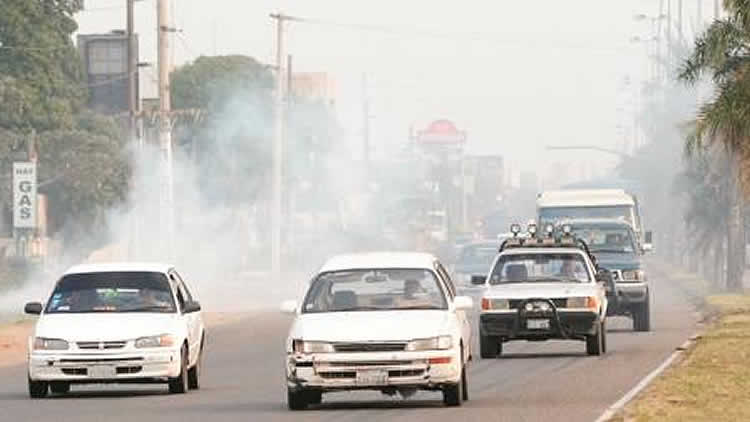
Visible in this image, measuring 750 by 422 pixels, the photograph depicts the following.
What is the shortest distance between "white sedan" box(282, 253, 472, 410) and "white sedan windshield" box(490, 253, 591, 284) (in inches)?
407

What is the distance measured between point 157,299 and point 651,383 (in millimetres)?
5803

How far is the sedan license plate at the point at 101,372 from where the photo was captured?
1042 inches

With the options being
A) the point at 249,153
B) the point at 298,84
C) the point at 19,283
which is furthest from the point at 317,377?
the point at 298,84

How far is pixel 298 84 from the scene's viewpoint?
Answer: 160 m

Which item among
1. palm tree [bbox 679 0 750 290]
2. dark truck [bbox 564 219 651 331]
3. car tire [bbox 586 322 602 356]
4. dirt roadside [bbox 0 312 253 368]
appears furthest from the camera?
dark truck [bbox 564 219 651 331]

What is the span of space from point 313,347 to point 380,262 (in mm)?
1997

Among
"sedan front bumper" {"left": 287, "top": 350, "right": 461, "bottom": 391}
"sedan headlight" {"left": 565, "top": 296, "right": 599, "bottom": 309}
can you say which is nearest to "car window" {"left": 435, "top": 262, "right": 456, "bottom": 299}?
"sedan front bumper" {"left": 287, "top": 350, "right": 461, "bottom": 391}

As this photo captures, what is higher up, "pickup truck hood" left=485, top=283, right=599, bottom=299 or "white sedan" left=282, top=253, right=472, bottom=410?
"white sedan" left=282, top=253, right=472, bottom=410

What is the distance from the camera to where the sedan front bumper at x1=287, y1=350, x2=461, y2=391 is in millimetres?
23578

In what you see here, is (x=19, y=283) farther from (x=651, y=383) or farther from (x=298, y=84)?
(x=298, y=84)

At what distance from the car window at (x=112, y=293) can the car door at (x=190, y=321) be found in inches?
8.5

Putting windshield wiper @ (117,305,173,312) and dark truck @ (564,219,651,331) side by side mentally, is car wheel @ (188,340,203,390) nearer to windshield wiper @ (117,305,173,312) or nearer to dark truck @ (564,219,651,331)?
windshield wiper @ (117,305,173,312)

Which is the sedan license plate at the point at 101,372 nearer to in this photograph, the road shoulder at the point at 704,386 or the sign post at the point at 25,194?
the road shoulder at the point at 704,386

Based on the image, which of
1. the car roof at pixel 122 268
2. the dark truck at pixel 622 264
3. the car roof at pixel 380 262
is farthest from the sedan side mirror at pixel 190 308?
the dark truck at pixel 622 264
